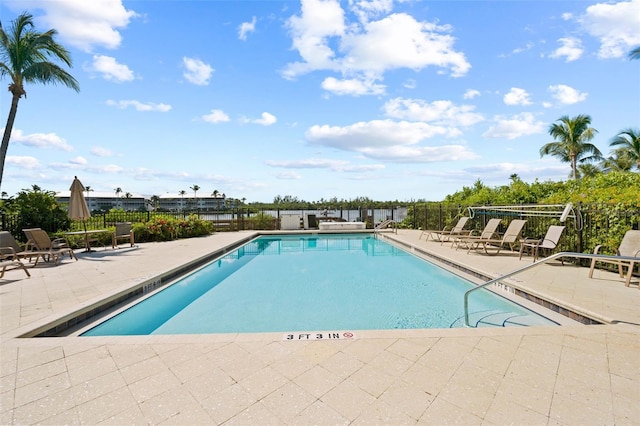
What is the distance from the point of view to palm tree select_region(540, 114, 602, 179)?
86.9ft

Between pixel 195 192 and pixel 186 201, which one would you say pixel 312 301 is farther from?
pixel 186 201

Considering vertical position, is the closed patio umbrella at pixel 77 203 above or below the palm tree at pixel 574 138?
below

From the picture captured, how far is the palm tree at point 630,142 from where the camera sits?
24000 mm

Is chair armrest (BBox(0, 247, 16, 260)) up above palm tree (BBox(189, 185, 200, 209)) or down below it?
below

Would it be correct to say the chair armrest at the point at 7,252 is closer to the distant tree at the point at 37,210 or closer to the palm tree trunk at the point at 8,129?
the distant tree at the point at 37,210

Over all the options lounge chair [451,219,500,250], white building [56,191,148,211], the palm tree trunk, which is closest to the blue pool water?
lounge chair [451,219,500,250]

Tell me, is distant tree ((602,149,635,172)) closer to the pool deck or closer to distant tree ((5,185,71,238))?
the pool deck

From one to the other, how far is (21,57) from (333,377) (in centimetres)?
1649

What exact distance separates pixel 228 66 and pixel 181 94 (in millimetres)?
2021

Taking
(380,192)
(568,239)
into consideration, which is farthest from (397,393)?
(380,192)

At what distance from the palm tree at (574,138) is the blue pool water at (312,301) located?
26310 millimetres

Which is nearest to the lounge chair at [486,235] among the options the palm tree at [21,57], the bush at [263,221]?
the bush at [263,221]

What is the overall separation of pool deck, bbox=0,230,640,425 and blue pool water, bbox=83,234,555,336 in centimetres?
101

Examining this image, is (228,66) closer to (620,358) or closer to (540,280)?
(540,280)
